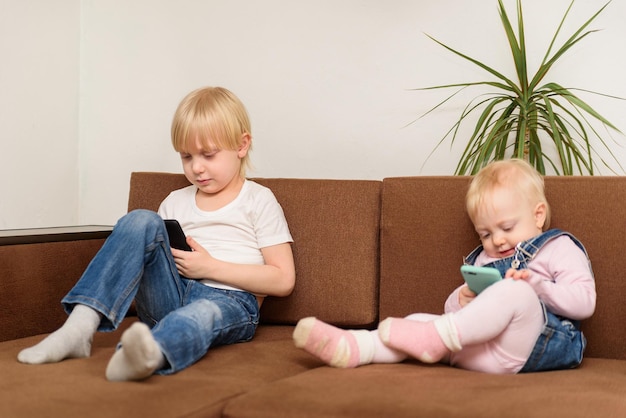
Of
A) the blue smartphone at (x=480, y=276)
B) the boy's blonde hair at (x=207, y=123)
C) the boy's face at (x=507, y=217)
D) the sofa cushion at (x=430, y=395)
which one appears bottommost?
the sofa cushion at (x=430, y=395)

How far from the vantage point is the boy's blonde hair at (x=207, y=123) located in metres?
2.15

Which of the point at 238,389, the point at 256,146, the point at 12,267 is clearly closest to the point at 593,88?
the point at 256,146

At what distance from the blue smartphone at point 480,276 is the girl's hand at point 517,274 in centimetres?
4

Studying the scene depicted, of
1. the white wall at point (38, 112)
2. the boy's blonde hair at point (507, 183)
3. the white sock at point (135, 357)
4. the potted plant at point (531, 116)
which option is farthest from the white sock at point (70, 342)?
the white wall at point (38, 112)

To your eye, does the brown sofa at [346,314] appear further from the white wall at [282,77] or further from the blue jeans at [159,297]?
the white wall at [282,77]

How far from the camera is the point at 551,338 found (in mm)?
1718

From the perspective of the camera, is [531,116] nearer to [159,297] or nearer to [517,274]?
[517,274]

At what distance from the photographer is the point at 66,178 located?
3.30 m

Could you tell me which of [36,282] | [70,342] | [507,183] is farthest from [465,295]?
[36,282]

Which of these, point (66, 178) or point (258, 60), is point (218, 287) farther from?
point (66, 178)

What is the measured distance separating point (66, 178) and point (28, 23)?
654mm

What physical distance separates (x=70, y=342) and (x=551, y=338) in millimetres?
1068

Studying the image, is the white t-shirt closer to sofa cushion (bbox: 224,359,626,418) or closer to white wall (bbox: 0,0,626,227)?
sofa cushion (bbox: 224,359,626,418)

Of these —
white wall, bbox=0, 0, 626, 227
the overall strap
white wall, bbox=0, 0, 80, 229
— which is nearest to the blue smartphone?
the overall strap
